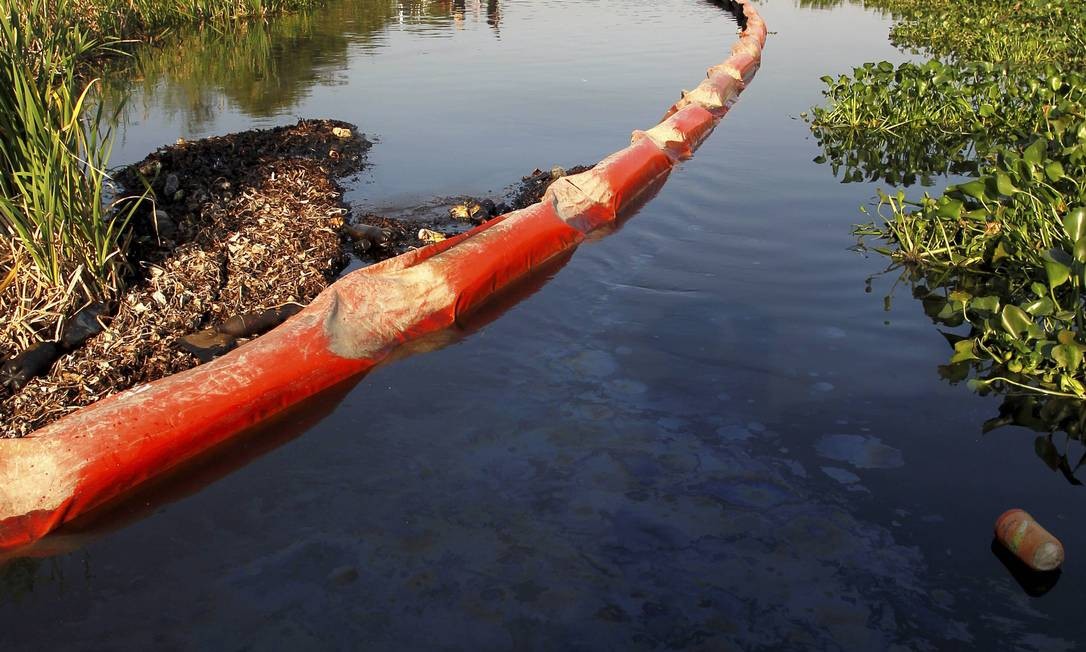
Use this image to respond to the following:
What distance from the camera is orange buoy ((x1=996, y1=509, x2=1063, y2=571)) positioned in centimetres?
354

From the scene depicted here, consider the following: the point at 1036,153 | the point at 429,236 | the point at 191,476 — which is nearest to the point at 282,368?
the point at 191,476

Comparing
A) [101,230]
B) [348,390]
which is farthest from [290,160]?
[348,390]

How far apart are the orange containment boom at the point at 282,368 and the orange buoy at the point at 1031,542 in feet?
10.6

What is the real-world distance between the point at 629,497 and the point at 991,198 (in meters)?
3.40

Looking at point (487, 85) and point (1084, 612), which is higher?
point (487, 85)

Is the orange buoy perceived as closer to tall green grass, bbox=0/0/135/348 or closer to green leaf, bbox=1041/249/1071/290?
green leaf, bbox=1041/249/1071/290

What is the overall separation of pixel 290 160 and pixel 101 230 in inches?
128

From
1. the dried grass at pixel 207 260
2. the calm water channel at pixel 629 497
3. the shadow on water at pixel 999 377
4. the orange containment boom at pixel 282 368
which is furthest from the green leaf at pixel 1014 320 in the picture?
the dried grass at pixel 207 260

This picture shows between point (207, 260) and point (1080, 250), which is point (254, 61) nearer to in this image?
point (207, 260)

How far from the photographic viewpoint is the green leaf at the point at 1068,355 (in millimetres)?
4422

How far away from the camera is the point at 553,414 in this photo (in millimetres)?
4715

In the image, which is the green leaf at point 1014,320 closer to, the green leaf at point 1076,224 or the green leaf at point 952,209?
the green leaf at point 1076,224

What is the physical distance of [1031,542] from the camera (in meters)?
3.56

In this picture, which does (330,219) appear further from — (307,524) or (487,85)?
(487,85)
